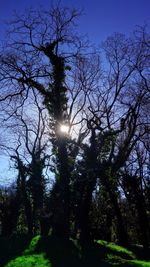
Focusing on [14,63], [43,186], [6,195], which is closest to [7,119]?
[14,63]

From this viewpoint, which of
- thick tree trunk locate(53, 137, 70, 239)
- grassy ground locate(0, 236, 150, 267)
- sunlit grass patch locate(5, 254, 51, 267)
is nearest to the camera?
sunlit grass patch locate(5, 254, 51, 267)

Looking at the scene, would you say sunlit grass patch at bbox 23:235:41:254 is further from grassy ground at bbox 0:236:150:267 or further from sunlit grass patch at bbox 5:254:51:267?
sunlit grass patch at bbox 5:254:51:267

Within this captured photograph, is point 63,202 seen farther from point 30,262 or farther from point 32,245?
point 30,262

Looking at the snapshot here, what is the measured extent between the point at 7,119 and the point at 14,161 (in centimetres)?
1191

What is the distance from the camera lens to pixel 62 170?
87.0 feet

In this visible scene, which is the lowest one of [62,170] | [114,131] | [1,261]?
[1,261]

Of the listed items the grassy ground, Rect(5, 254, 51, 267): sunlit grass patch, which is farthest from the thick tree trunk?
Rect(5, 254, 51, 267): sunlit grass patch

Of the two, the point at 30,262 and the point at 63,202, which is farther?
the point at 63,202

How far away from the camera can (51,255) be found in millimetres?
18719

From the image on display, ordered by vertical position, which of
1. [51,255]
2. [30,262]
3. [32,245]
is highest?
[32,245]

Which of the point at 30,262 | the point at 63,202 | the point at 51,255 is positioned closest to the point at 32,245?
the point at 51,255

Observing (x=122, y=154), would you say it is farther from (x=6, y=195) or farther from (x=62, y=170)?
(x=6, y=195)

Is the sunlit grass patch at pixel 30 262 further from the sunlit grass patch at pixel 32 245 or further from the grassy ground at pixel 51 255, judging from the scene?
the sunlit grass patch at pixel 32 245

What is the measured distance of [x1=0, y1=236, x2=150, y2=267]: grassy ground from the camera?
53.9ft
